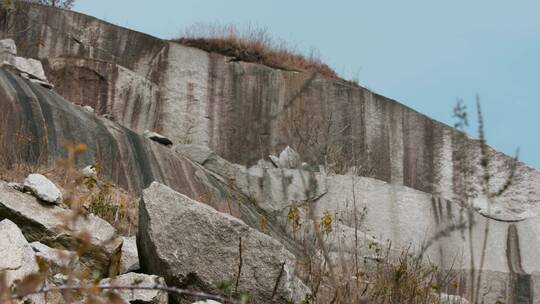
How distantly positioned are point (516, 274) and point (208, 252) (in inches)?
306

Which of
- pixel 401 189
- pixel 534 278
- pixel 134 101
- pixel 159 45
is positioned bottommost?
pixel 534 278

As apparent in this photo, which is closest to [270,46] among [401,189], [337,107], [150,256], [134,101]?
[337,107]

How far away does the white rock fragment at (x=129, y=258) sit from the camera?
15.4 feet

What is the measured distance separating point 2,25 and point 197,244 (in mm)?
10005

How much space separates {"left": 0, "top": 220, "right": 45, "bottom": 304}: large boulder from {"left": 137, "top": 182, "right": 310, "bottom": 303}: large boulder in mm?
674

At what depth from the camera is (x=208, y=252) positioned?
14.1ft

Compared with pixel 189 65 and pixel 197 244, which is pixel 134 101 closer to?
pixel 189 65

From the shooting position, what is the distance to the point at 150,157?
9.38 m

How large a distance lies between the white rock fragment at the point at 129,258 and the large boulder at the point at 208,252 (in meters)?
0.25

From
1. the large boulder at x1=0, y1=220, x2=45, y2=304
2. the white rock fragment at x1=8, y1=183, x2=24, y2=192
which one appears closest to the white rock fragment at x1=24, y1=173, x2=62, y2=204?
the white rock fragment at x1=8, y1=183, x2=24, y2=192

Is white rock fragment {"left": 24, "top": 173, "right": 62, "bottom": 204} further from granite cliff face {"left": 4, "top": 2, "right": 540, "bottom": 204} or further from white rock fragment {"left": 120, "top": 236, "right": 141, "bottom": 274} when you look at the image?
granite cliff face {"left": 4, "top": 2, "right": 540, "bottom": 204}

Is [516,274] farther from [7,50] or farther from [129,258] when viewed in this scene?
[129,258]

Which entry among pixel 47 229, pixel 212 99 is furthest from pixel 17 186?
pixel 212 99

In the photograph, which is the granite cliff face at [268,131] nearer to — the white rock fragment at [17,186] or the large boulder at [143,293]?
the white rock fragment at [17,186]
